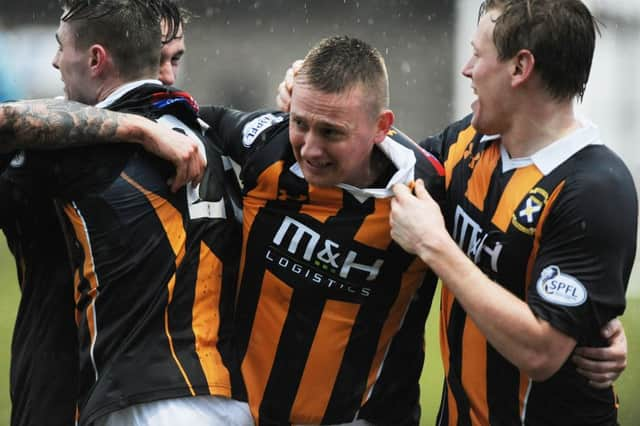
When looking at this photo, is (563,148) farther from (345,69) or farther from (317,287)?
(317,287)

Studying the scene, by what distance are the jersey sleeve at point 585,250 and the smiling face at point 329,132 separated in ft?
1.98

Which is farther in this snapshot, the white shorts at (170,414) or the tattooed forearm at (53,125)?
the white shorts at (170,414)

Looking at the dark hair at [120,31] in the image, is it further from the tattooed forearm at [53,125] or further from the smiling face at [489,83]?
the smiling face at [489,83]

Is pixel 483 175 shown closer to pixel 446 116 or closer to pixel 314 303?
pixel 314 303

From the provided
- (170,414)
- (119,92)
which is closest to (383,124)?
(119,92)

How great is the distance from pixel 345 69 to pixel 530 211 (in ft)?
2.19

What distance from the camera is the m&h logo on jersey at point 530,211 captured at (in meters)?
2.49

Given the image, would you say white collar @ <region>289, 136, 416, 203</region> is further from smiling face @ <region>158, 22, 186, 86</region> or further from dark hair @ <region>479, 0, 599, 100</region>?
smiling face @ <region>158, 22, 186, 86</region>

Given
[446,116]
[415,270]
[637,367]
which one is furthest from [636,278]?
[415,270]

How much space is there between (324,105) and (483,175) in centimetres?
50

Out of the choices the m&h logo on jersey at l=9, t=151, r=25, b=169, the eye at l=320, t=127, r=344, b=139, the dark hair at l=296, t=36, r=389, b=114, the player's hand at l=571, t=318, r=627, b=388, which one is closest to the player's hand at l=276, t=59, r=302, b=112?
the dark hair at l=296, t=36, r=389, b=114

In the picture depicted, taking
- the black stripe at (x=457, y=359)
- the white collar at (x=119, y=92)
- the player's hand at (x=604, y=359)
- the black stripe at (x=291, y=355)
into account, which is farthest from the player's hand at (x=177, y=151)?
the player's hand at (x=604, y=359)

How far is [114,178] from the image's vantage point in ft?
8.55

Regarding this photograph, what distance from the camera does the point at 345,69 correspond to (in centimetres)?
270
